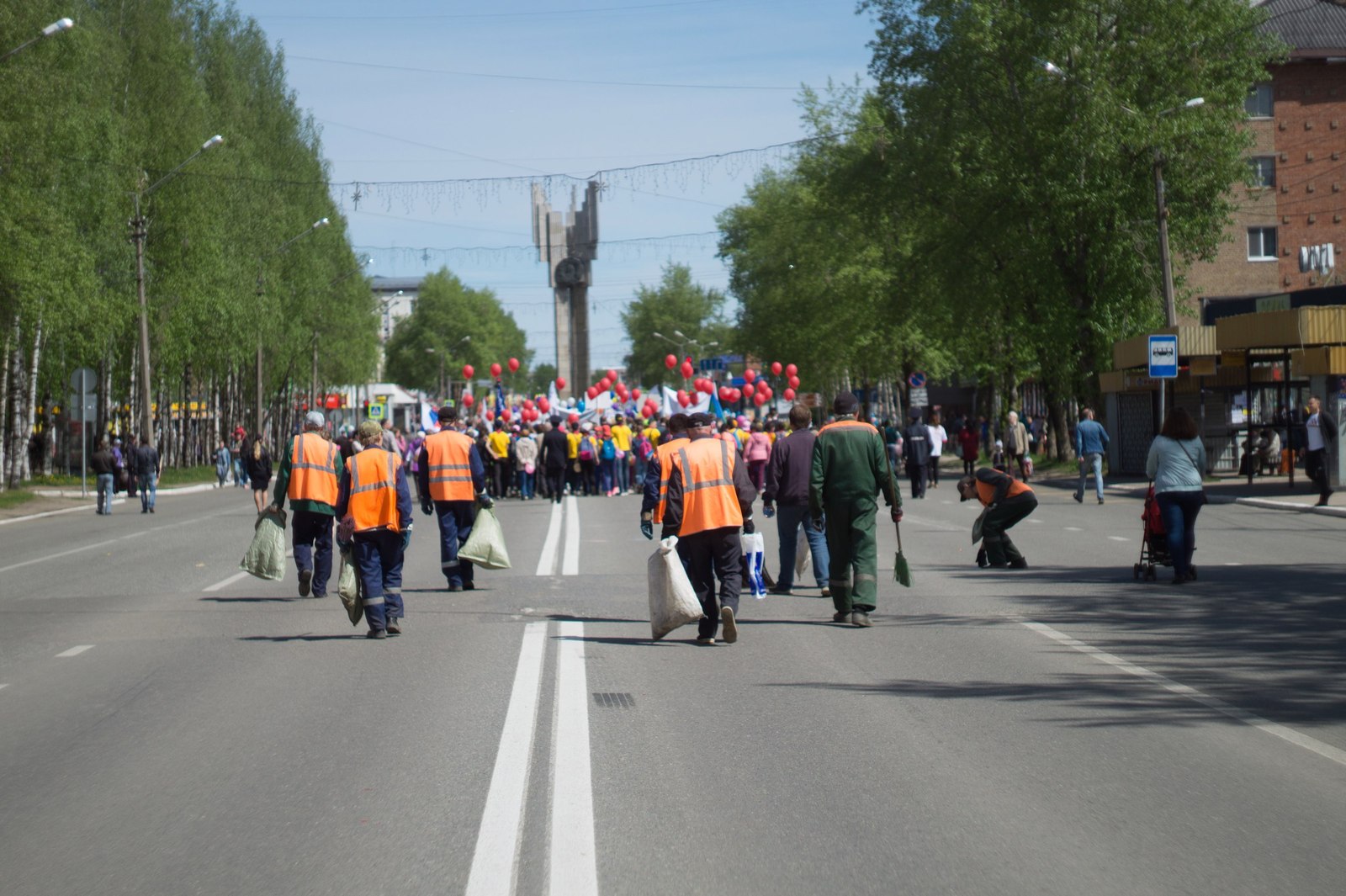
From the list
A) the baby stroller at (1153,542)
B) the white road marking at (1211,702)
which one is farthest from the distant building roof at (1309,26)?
the white road marking at (1211,702)

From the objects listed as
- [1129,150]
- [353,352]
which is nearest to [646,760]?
[1129,150]

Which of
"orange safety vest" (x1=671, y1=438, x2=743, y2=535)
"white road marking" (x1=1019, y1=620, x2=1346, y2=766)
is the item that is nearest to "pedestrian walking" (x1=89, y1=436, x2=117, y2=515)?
"orange safety vest" (x1=671, y1=438, x2=743, y2=535)

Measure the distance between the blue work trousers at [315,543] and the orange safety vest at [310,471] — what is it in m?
Answer: 0.16

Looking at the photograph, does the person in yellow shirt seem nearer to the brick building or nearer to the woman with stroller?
the woman with stroller

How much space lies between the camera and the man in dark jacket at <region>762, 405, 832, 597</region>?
14281 millimetres

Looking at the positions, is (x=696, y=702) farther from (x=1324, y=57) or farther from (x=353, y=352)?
(x=353, y=352)

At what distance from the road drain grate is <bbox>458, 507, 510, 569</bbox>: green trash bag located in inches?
211

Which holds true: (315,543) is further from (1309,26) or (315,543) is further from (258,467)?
(1309,26)

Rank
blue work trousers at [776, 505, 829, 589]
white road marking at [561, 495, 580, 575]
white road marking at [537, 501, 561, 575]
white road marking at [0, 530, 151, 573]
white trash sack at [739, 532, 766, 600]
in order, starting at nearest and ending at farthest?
1. white trash sack at [739, 532, 766, 600]
2. blue work trousers at [776, 505, 829, 589]
3. white road marking at [537, 501, 561, 575]
4. white road marking at [561, 495, 580, 575]
5. white road marking at [0, 530, 151, 573]

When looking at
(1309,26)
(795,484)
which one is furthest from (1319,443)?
(1309,26)

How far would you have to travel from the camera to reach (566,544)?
21469mm

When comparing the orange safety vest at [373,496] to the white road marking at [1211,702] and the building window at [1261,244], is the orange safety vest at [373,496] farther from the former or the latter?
the building window at [1261,244]

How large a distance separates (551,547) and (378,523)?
9.47m

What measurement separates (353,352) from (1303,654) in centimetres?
6961
